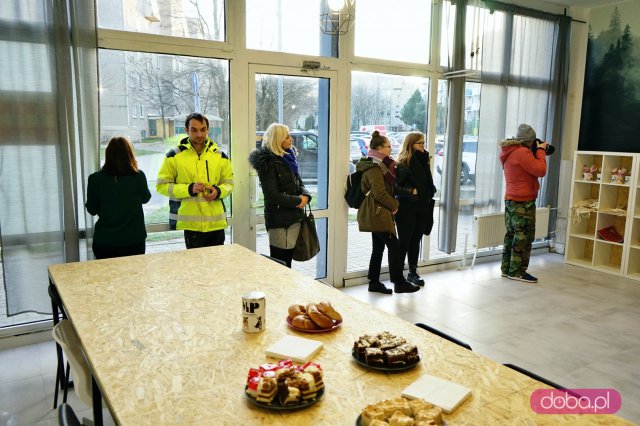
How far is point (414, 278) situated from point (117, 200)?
3.06m

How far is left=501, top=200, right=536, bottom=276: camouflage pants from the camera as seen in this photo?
17.2ft

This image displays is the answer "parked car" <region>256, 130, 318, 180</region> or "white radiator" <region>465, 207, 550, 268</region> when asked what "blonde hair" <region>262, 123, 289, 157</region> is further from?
"white radiator" <region>465, 207, 550, 268</region>

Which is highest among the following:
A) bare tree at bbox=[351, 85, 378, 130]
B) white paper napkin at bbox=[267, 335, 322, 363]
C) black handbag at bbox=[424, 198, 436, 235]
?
bare tree at bbox=[351, 85, 378, 130]

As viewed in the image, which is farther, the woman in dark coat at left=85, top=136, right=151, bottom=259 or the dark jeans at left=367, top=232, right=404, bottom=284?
the dark jeans at left=367, top=232, right=404, bottom=284

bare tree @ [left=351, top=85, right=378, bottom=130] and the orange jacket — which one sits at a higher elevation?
bare tree @ [left=351, top=85, right=378, bottom=130]

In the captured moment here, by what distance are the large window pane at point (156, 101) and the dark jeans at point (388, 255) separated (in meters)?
1.69

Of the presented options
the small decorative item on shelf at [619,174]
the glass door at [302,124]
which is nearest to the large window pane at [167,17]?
the glass door at [302,124]

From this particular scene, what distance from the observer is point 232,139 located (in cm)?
418

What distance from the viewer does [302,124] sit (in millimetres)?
4648

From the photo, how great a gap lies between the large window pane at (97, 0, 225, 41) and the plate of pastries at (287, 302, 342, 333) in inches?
113

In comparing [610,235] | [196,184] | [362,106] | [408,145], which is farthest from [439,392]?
[610,235]

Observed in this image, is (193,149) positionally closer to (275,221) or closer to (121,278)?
(275,221)

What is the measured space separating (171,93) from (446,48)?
3058mm

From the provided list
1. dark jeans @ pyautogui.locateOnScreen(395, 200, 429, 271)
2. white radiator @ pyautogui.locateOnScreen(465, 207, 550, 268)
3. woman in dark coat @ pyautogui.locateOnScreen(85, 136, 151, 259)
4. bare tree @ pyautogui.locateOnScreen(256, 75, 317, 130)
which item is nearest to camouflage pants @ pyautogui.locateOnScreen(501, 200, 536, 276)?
white radiator @ pyautogui.locateOnScreen(465, 207, 550, 268)
